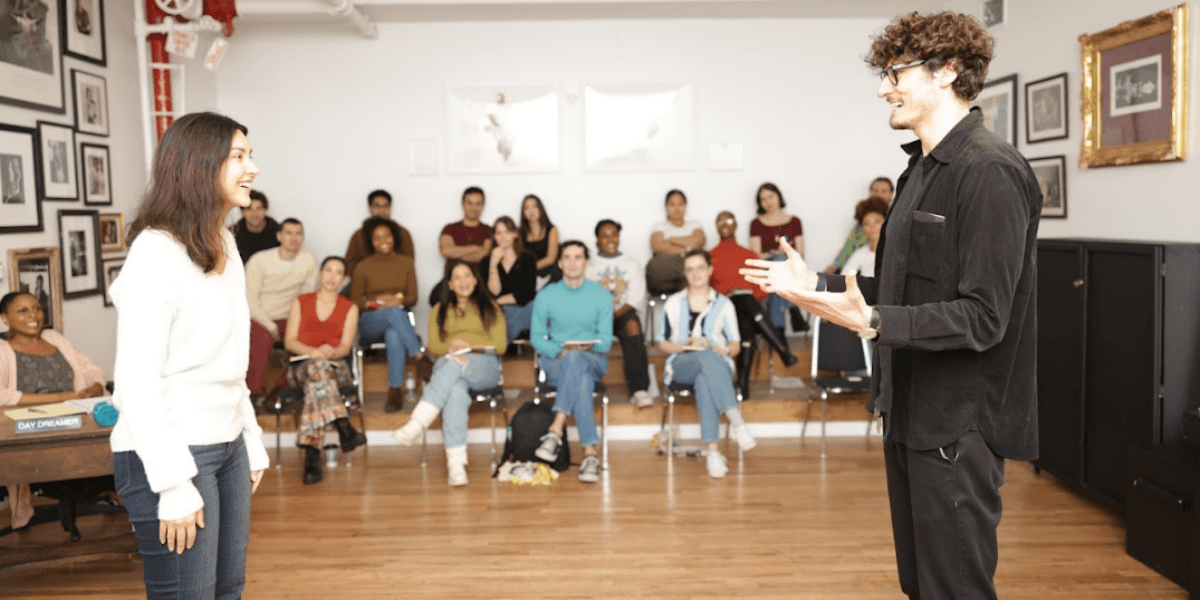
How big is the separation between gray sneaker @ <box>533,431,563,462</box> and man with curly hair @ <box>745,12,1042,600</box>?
3372 mm


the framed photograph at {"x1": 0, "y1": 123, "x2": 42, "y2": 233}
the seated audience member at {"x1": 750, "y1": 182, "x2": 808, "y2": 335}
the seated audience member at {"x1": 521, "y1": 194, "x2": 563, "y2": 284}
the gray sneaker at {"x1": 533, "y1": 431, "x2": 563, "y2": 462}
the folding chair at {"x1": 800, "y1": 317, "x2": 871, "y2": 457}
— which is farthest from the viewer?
the seated audience member at {"x1": 750, "y1": 182, "x2": 808, "y2": 335}

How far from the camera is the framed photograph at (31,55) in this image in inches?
187

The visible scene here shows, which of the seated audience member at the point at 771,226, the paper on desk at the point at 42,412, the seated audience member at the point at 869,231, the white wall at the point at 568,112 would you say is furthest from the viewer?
the white wall at the point at 568,112

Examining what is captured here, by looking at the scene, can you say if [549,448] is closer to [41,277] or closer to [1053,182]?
[41,277]

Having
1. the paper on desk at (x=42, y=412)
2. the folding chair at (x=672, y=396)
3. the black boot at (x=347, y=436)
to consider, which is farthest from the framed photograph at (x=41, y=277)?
the folding chair at (x=672, y=396)

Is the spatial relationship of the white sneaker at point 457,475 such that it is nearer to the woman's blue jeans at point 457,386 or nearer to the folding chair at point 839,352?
the woman's blue jeans at point 457,386

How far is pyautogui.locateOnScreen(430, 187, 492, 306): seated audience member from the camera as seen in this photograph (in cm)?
725

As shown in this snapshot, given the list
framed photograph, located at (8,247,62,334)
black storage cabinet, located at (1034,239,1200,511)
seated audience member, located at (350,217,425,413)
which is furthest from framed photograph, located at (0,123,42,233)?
black storage cabinet, located at (1034,239,1200,511)

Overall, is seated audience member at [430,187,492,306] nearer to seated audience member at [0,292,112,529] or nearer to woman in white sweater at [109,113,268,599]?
seated audience member at [0,292,112,529]

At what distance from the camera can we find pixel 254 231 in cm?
696

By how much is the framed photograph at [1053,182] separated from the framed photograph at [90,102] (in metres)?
5.63

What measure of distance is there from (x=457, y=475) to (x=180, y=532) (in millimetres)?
3239

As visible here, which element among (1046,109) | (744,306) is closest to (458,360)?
(744,306)

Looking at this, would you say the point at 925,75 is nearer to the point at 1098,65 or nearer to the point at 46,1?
the point at 1098,65
